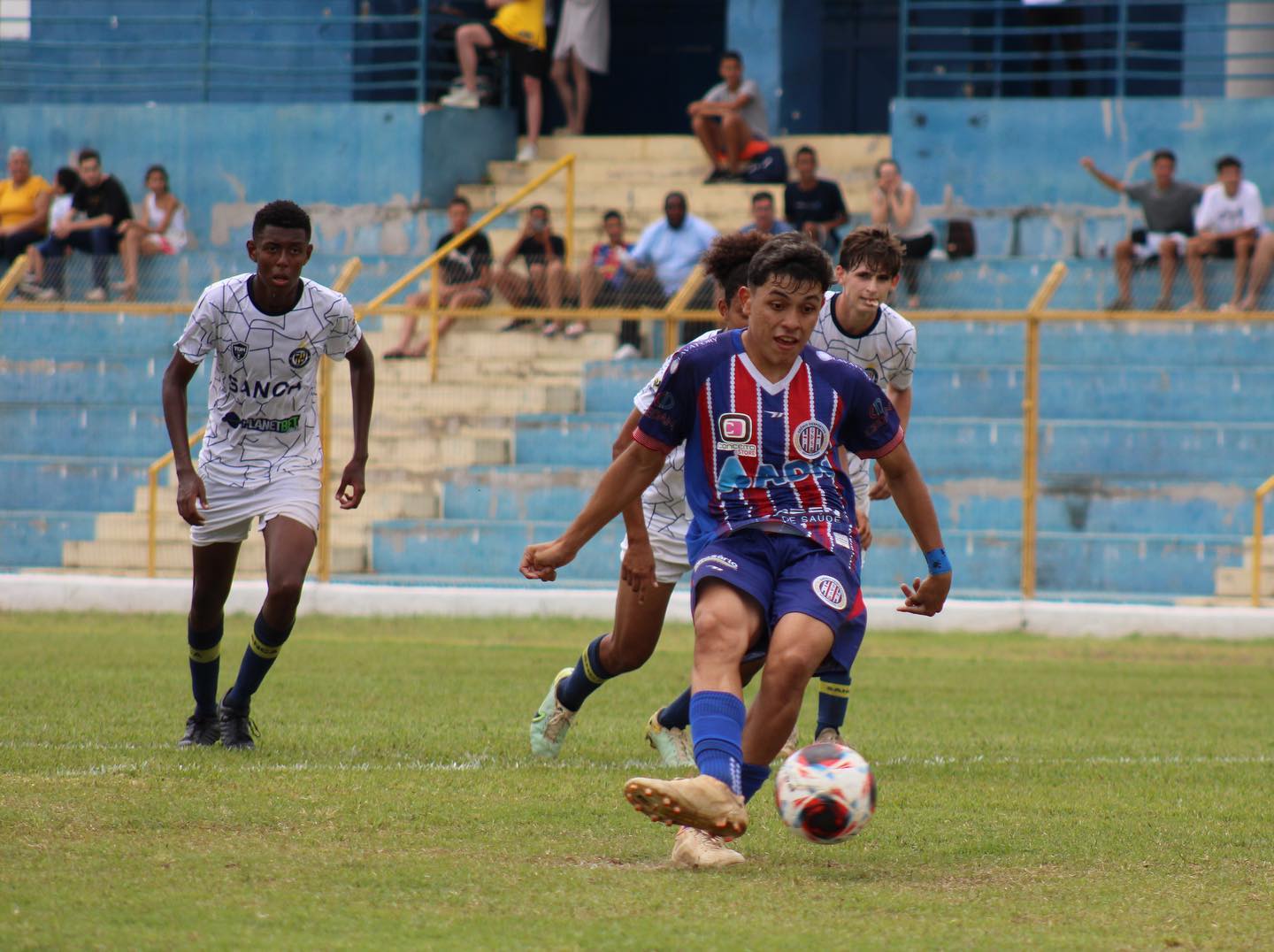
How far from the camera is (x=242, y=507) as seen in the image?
26.4 ft

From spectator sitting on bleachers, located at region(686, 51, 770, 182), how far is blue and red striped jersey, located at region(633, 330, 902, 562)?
1572 centimetres

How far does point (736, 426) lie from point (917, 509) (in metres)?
0.66

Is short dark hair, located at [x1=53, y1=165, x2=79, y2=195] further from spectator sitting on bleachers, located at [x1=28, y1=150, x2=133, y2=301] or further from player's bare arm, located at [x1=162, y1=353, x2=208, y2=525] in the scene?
player's bare arm, located at [x1=162, y1=353, x2=208, y2=525]

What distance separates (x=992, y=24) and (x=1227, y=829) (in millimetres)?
18035

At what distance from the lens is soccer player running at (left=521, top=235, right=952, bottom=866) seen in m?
5.91

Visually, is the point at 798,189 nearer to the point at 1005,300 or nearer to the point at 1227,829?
the point at 1005,300

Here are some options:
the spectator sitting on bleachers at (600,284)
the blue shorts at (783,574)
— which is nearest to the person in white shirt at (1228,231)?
the spectator sitting on bleachers at (600,284)

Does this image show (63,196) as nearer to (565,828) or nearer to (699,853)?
(565,828)

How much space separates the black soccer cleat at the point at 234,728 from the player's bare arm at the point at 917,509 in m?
3.14

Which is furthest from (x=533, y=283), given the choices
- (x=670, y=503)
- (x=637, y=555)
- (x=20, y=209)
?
(x=637, y=555)

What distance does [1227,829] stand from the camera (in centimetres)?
668

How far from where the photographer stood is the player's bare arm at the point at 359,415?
26.9 feet

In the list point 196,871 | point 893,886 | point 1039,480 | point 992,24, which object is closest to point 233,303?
point 196,871

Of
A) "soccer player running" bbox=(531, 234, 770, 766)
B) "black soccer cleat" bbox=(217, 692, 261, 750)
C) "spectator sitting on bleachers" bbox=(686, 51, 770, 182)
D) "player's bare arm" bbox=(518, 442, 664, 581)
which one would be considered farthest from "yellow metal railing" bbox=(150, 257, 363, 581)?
"player's bare arm" bbox=(518, 442, 664, 581)
